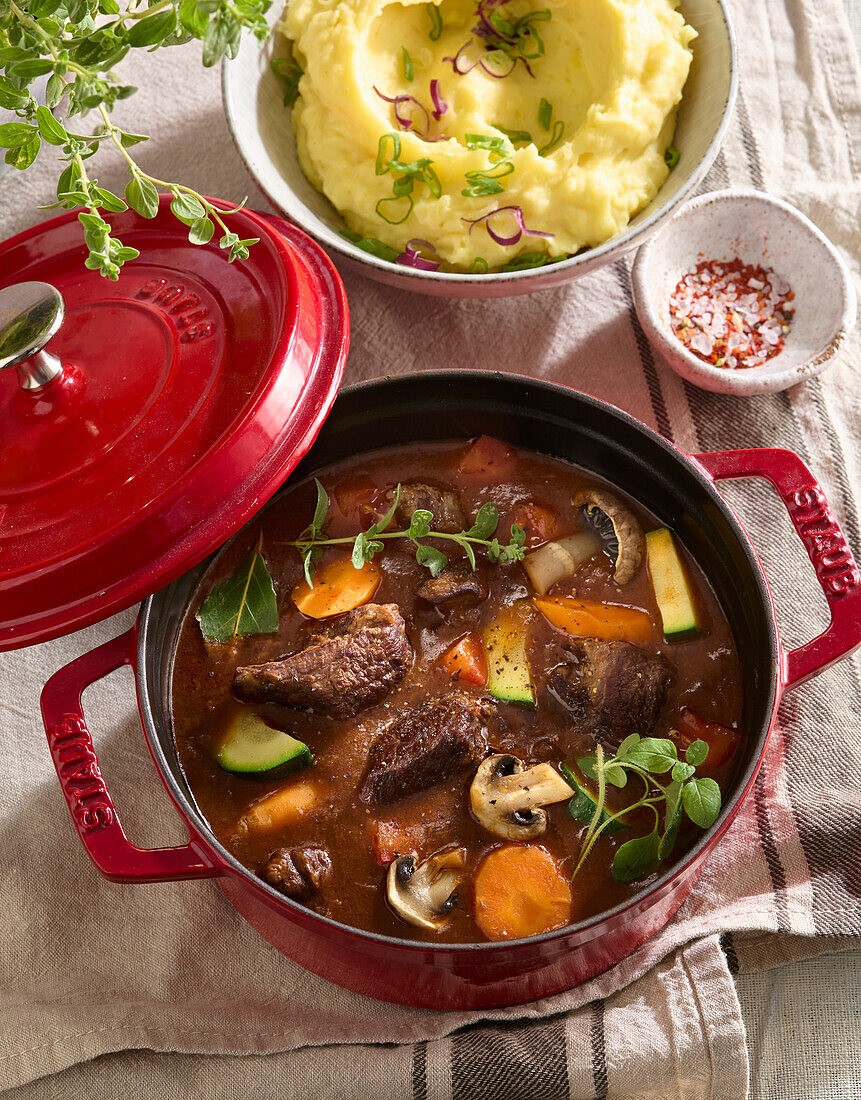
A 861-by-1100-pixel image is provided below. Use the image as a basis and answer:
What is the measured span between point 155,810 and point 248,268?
1608mm

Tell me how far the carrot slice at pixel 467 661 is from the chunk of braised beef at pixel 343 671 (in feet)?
0.37

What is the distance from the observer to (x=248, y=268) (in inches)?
104

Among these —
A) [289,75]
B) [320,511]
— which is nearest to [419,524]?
[320,511]

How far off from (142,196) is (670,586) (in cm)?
174

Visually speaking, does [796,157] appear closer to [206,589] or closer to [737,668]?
[737,668]

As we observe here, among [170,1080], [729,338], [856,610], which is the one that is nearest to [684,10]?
[729,338]

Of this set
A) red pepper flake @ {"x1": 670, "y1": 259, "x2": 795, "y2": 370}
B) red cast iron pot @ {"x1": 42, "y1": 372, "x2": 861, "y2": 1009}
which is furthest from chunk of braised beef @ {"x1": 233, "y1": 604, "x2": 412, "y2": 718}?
red pepper flake @ {"x1": 670, "y1": 259, "x2": 795, "y2": 370}

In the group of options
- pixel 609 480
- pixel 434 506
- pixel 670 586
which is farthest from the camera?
pixel 609 480

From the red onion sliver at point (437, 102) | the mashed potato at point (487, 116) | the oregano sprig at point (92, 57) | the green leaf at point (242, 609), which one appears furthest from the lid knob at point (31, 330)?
the red onion sliver at point (437, 102)

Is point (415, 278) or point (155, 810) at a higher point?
point (415, 278)

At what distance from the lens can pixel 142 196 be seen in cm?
220

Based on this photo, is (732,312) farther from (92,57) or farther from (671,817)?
(92,57)

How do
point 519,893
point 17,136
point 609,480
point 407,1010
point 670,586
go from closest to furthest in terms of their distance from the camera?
point 17,136 → point 519,893 → point 407,1010 → point 670,586 → point 609,480

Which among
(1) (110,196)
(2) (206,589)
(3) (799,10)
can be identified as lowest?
(2) (206,589)
